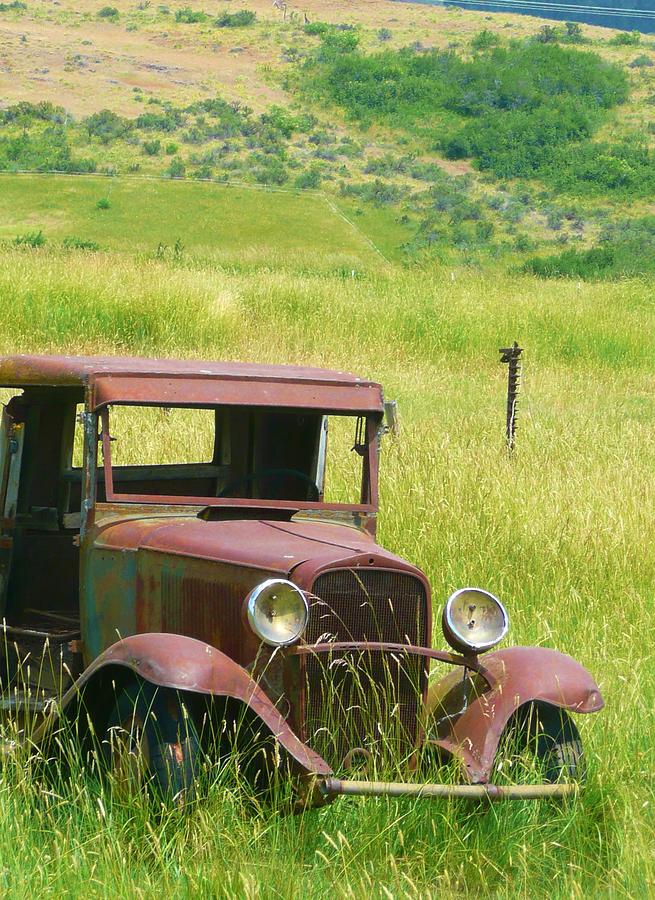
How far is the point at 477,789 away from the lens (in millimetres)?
4414

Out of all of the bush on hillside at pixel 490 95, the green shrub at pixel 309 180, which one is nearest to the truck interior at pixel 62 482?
the green shrub at pixel 309 180

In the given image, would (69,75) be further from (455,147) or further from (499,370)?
(499,370)

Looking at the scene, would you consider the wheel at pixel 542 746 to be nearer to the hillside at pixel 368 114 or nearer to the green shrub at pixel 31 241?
the green shrub at pixel 31 241

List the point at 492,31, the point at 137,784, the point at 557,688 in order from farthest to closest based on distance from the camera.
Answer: the point at 492,31, the point at 557,688, the point at 137,784

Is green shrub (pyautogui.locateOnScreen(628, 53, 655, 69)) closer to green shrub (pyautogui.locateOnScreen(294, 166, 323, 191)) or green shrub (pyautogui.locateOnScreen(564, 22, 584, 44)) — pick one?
green shrub (pyautogui.locateOnScreen(564, 22, 584, 44))

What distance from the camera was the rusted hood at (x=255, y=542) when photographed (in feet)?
15.4

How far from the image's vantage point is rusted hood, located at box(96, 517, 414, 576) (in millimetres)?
4699

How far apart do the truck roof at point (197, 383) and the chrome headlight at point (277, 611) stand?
48.2 inches

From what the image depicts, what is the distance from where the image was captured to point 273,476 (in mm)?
6199

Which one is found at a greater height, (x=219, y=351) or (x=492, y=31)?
(x=492, y=31)

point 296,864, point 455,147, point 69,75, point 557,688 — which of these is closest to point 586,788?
point 557,688

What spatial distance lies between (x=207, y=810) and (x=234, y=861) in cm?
21

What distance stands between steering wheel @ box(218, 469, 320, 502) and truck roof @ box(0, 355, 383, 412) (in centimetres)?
49

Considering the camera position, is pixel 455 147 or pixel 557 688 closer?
pixel 557 688
